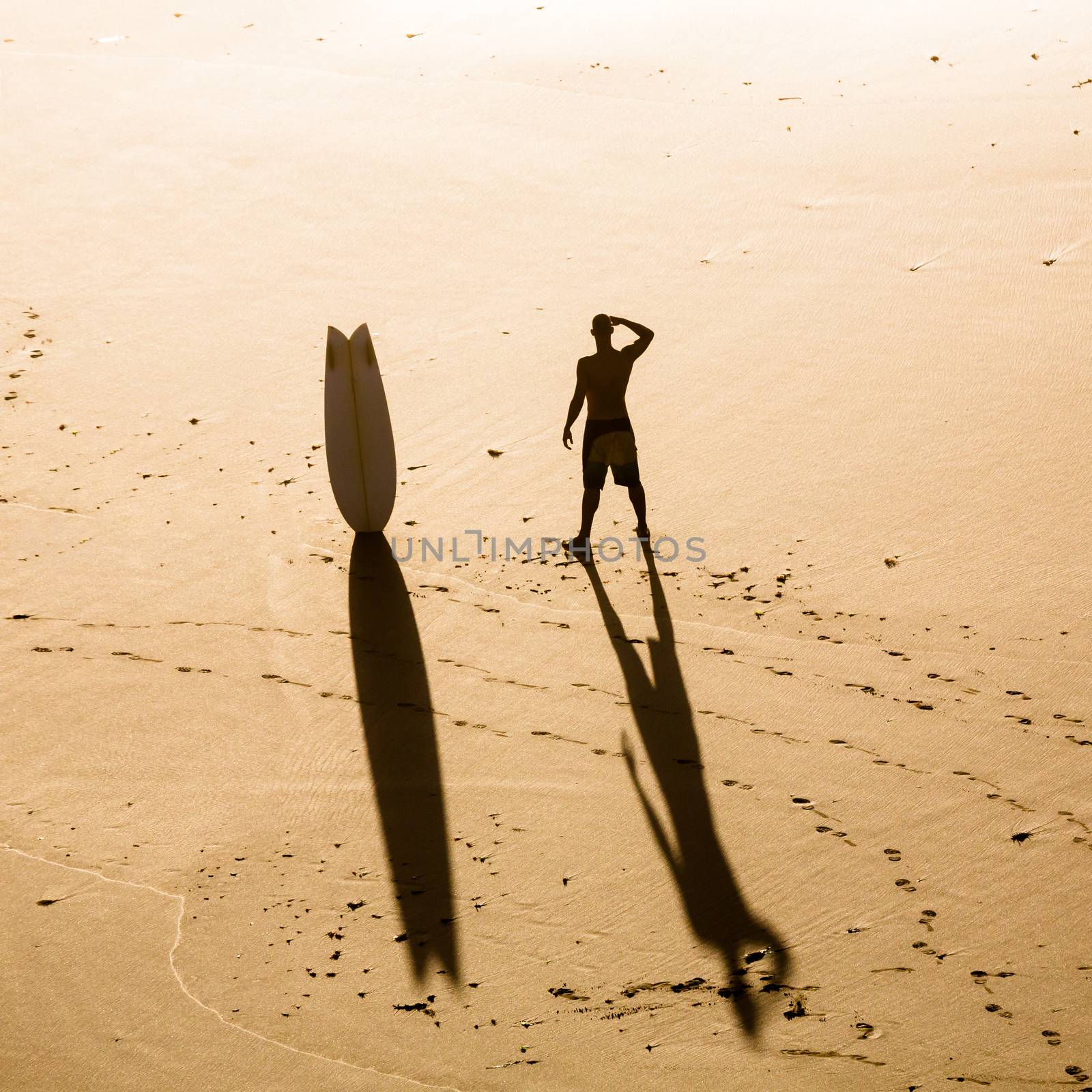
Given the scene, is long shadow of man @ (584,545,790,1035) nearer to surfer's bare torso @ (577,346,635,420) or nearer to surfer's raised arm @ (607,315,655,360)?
surfer's bare torso @ (577,346,635,420)

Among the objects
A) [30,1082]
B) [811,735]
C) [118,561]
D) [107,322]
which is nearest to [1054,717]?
[811,735]

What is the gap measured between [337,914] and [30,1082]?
1226 millimetres

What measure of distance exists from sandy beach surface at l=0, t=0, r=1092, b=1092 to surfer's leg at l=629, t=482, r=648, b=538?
0.25 m

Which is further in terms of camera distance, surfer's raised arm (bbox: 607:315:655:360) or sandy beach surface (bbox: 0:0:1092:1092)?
surfer's raised arm (bbox: 607:315:655:360)

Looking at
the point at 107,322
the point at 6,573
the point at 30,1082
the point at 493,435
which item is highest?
the point at 107,322

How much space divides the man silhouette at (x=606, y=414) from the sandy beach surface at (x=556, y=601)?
0.56 meters

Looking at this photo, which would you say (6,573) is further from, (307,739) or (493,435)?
(493,435)

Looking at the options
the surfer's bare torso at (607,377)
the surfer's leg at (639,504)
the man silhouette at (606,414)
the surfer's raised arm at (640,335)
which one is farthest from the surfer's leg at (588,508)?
the surfer's raised arm at (640,335)

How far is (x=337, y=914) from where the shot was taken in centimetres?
475

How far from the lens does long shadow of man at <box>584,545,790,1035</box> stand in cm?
449

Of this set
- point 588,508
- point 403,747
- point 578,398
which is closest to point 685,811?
point 403,747

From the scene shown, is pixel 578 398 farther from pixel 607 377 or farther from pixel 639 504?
pixel 639 504

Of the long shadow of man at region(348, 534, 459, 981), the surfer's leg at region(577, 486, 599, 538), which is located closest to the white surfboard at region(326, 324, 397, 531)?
the long shadow of man at region(348, 534, 459, 981)

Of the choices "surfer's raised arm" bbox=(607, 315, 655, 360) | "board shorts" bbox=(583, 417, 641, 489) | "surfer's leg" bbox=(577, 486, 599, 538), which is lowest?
"surfer's leg" bbox=(577, 486, 599, 538)
